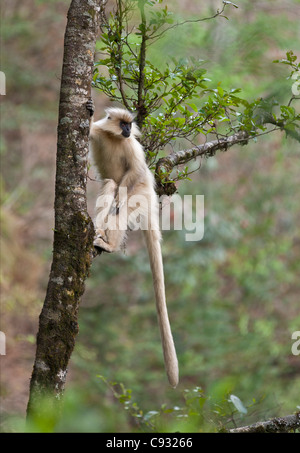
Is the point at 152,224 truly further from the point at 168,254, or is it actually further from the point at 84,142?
the point at 168,254

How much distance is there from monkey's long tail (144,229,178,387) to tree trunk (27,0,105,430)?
0.70 meters

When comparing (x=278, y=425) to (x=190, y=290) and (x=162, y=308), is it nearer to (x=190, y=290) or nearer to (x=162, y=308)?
(x=162, y=308)

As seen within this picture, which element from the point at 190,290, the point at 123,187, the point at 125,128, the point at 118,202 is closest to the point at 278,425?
the point at 118,202

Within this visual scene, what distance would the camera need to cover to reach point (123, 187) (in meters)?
3.76

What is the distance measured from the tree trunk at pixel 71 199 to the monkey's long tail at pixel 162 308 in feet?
2.31

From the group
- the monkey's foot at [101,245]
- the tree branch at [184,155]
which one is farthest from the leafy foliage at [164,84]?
the monkey's foot at [101,245]

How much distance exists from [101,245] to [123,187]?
551 millimetres

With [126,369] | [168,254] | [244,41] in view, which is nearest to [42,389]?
[244,41]

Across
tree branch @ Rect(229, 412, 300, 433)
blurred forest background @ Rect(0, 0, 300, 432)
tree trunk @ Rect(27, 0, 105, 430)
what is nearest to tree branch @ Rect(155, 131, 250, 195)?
tree trunk @ Rect(27, 0, 105, 430)

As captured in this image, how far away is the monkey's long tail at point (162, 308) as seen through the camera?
2.88 metres

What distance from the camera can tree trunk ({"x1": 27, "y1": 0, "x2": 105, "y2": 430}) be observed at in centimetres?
234

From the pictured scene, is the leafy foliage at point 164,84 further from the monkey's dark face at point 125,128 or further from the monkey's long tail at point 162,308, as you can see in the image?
the monkey's long tail at point 162,308

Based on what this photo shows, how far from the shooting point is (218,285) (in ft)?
33.4

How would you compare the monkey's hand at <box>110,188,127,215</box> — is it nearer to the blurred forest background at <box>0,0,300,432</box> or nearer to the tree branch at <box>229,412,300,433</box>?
the tree branch at <box>229,412,300,433</box>
